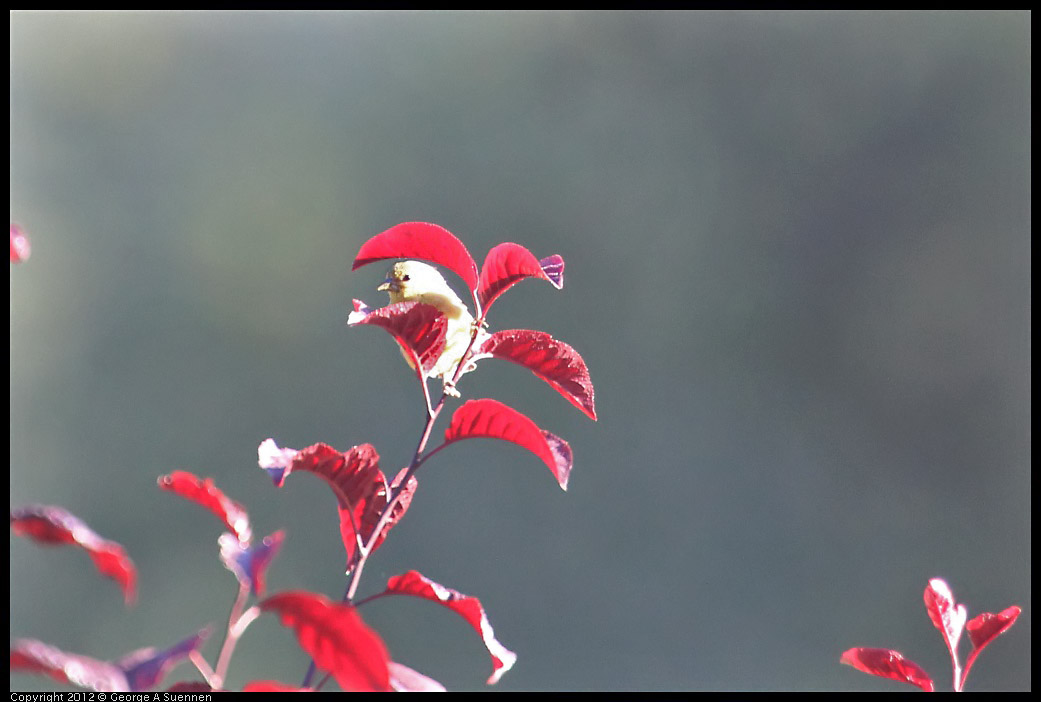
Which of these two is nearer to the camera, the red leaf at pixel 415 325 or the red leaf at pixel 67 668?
the red leaf at pixel 67 668

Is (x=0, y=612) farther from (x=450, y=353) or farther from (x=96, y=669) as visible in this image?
(x=450, y=353)

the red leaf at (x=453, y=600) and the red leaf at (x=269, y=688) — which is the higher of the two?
the red leaf at (x=453, y=600)

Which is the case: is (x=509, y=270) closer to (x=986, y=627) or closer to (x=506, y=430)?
(x=506, y=430)

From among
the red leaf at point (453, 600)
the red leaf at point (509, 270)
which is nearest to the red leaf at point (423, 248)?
the red leaf at point (509, 270)

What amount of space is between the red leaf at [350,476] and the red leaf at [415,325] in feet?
0.30

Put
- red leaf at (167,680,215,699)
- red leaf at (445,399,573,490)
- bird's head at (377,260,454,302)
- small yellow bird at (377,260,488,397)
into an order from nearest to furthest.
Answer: red leaf at (167,680,215,699) < red leaf at (445,399,573,490) < small yellow bird at (377,260,488,397) < bird's head at (377,260,454,302)

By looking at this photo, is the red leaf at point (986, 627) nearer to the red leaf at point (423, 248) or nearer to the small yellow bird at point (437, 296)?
the red leaf at point (423, 248)

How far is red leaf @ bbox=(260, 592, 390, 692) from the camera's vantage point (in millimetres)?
412

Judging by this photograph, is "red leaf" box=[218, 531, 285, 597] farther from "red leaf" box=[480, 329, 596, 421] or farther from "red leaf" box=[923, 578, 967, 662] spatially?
"red leaf" box=[923, 578, 967, 662]

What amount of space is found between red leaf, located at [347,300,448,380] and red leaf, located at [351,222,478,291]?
1.9 inches

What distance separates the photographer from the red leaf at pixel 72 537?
0.42 metres

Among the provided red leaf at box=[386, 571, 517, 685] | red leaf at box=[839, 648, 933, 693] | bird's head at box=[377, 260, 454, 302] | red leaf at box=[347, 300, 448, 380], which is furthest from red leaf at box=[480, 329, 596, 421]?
bird's head at box=[377, 260, 454, 302]

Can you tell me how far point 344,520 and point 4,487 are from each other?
0.22m

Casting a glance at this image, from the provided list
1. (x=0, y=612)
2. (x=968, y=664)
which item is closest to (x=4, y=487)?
(x=0, y=612)
